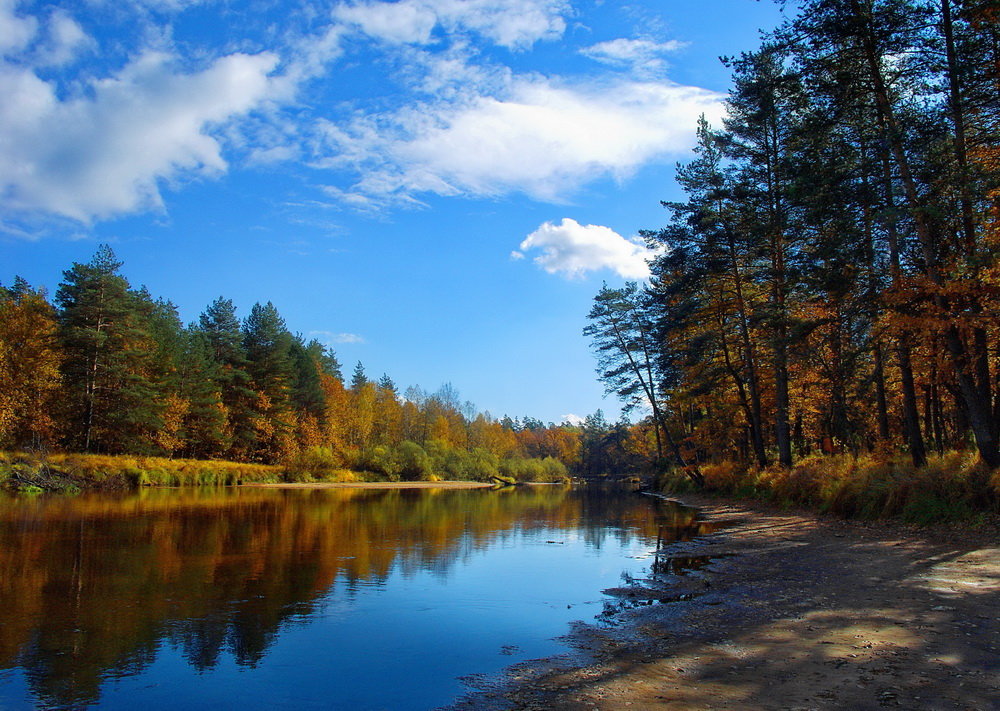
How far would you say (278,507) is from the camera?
2550 cm

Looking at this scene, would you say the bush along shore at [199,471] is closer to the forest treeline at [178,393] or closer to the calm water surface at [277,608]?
the forest treeline at [178,393]

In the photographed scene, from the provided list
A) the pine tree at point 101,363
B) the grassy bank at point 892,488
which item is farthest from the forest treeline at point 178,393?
the grassy bank at point 892,488

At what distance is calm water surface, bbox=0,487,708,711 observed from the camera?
17.9ft

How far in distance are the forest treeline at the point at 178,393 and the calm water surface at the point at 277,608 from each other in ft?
81.5

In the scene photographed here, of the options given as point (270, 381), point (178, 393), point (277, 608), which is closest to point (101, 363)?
point (178, 393)

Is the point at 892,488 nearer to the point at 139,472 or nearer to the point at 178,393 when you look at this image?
the point at 139,472

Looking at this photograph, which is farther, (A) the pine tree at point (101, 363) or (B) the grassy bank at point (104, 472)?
(A) the pine tree at point (101, 363)

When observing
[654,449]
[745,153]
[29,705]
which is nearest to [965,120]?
[745,153]

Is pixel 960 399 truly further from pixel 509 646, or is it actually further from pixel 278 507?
pixel 278 507

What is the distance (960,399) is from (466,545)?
706 inches

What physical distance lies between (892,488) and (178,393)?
46457 millimetres

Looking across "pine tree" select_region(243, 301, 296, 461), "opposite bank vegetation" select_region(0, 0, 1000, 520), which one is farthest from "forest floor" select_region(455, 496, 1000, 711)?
"pine tree" select_region(243, 301, 296, 461)

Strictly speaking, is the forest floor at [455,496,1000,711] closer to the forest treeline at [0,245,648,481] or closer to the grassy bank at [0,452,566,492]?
the grassy bank at [0,452,566,492]

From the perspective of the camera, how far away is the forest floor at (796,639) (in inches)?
187
